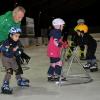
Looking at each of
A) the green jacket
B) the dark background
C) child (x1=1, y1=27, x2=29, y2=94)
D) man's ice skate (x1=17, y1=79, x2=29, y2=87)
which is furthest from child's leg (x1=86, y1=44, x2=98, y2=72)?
the dark background

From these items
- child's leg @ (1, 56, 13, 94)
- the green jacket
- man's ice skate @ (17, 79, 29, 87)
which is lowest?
man's ice skate @ (17, 79, 29, 87)

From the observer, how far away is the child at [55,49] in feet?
24.6

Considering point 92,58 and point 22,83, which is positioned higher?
point 92,58

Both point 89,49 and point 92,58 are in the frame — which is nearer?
point 92,58

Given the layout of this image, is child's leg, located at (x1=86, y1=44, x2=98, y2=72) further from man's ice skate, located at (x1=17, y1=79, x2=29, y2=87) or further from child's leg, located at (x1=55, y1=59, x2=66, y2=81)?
man's ice skate, located at (x1=17, y1=79, x2=29, y2=87)

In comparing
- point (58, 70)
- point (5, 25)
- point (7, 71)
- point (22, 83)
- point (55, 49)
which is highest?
point (5, 25)

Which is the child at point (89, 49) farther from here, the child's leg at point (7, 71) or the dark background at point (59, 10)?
the dark background at point (59, 10)

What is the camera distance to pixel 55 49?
25.2 feet

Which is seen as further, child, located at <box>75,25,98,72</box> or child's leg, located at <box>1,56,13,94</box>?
child, located at <box>75,25,98,72</box>

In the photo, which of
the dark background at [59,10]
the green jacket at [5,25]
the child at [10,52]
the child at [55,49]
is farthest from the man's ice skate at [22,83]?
the dark background at [59,10]

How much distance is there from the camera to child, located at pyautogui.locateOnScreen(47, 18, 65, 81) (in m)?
7.51

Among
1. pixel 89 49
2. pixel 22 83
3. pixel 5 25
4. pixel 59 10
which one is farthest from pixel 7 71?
pixel 59 10

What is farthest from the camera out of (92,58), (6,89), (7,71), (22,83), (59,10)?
(59,10)

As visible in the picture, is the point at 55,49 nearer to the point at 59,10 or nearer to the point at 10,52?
the point at 10,52
